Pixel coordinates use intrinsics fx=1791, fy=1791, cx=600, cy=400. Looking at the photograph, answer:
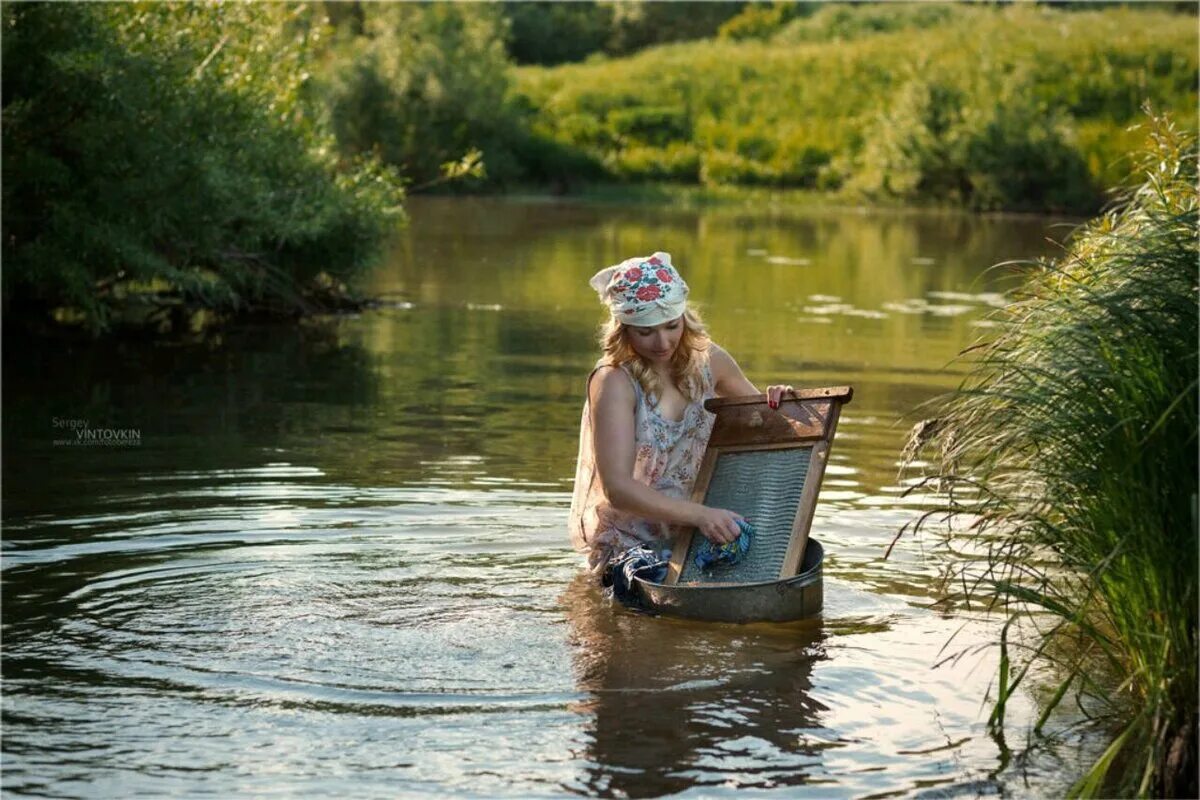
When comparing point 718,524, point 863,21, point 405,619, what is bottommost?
point 405,619

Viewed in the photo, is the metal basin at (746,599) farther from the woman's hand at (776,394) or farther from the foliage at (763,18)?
the foliage at (763,18)

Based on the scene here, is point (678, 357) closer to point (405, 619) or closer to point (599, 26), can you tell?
point (405, 619)

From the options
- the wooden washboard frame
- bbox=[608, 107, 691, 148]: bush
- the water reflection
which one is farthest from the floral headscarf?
bbox=[608, 107, 691, 148]: bush

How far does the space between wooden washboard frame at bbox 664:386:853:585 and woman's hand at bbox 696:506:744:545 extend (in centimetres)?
19

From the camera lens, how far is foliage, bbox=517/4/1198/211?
45.1 metres

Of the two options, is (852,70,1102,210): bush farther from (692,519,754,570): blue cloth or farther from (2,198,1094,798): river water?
(692,519,754,570): blue cloth

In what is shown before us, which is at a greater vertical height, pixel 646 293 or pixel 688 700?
pixel 646 293

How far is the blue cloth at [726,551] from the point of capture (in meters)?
7.45

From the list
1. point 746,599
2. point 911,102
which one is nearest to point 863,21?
point 911,102

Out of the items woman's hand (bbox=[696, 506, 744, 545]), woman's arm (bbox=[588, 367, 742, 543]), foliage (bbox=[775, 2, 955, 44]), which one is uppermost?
foliage (bbox=[775, 2, 955, 44])

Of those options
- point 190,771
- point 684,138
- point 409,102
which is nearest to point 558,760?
point 190,771

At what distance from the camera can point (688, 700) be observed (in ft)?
21.3

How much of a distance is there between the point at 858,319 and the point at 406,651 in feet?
46.0

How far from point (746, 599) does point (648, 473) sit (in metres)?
0.87
